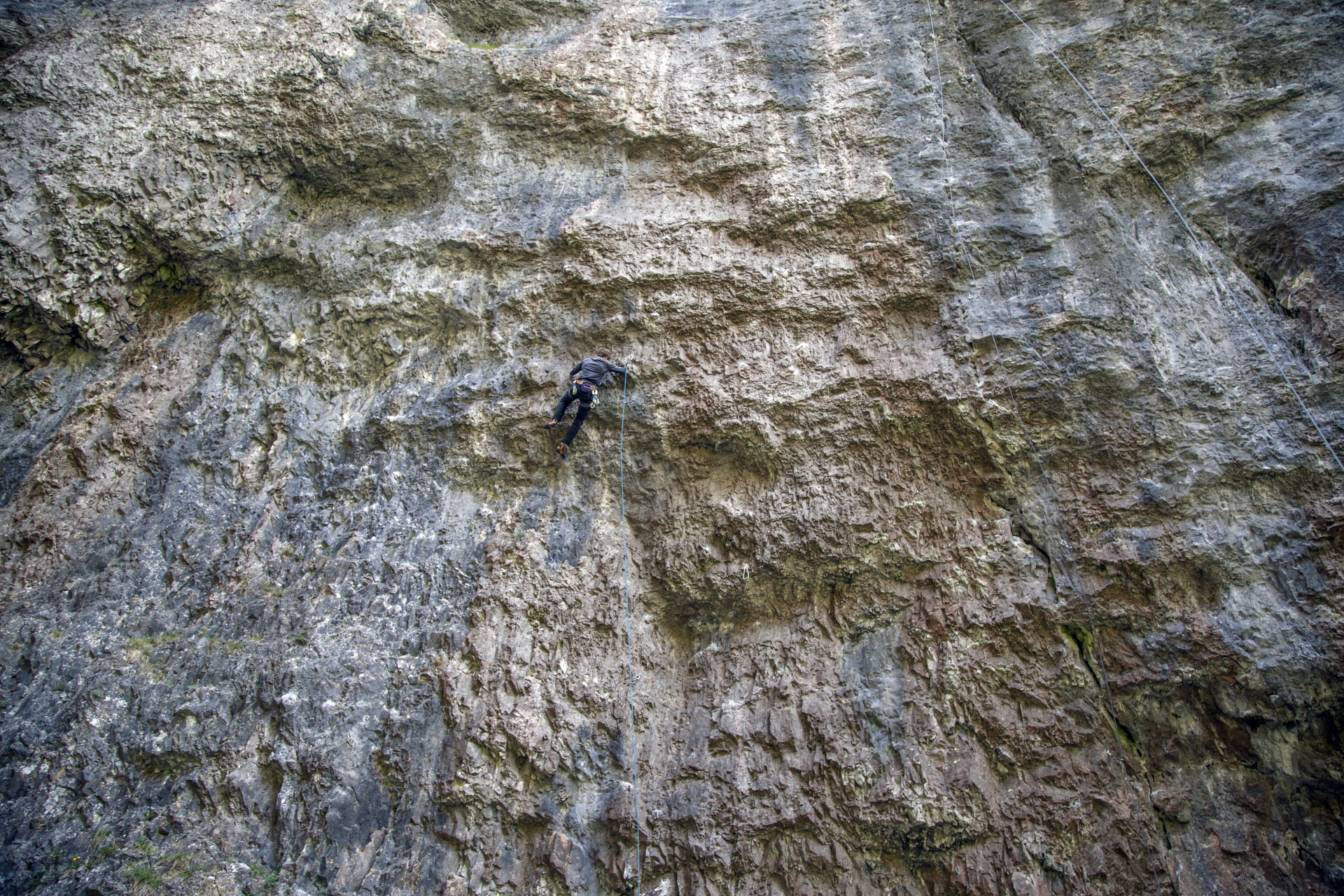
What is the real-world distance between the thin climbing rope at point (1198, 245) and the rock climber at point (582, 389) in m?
4.88

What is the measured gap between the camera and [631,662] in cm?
595

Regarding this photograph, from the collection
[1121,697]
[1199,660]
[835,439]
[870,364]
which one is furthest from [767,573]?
[1199,660]

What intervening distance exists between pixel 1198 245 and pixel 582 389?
5278mm

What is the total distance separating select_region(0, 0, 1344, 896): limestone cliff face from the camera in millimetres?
5168

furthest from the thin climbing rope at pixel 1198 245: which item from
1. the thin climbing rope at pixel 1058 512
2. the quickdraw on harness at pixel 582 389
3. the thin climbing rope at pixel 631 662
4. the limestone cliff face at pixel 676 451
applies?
the quickdraw on harness at pixel 582 389

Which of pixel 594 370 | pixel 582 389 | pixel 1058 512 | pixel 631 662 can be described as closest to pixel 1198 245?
pixel 1058 512

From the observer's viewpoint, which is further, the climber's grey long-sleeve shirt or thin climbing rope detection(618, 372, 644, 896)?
the climber's grey long-sleeve shirt

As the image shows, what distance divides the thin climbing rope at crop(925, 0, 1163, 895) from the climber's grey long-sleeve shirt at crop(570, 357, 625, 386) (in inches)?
126

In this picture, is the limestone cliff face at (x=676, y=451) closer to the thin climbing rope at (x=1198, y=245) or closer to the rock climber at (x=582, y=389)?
the thin climbing rope at (x=1198, y=245)

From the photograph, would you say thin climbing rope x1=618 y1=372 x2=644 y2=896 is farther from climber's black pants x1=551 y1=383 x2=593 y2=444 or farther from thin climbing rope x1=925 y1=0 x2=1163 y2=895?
thin climbing rope x1=925 y1=0 x2=1163 y2=895

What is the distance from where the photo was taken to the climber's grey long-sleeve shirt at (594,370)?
633 cm

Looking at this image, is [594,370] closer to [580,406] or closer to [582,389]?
[582,389]

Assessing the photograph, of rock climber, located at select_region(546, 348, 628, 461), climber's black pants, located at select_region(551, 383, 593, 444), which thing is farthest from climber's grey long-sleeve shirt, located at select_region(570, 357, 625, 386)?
climber's black pants, located at select_region(551, 383, 593, 444)

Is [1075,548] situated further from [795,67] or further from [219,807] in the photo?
[219,807]
